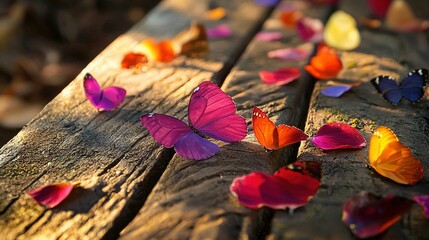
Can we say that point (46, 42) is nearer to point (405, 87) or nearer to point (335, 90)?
point (335, 90)

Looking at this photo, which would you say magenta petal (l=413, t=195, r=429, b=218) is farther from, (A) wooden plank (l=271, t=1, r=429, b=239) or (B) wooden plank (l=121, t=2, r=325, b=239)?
(B) wooden plank (l=121, t=2, r=325, b=239)

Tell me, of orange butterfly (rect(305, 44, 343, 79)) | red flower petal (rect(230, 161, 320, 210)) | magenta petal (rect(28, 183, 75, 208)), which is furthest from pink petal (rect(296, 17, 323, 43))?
magenta petal (rect(28, 183, 75, 208))

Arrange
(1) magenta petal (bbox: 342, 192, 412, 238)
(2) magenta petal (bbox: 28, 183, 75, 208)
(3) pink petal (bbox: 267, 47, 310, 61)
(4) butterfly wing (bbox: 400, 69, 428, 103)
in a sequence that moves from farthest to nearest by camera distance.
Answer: (3) pink petal (bbox: 267, 47, 310, 61) < (4) butterfly wing (bbox: 400, 69, 428, 103) < (2) magenta petal (bbox: 28, 183, 75, 208) < (1) magenta petal (bbox: 342, 192, 412, 238)

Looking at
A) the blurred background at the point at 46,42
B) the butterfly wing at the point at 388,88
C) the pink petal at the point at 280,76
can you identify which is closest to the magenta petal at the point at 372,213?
the butterfly wing at the point at 388,88

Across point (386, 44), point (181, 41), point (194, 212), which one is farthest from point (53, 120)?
point (386, 44)

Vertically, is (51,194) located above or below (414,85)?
above

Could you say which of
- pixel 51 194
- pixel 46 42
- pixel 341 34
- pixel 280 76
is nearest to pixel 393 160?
pixel 280 76

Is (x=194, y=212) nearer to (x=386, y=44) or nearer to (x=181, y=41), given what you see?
(x=181, y=41)
